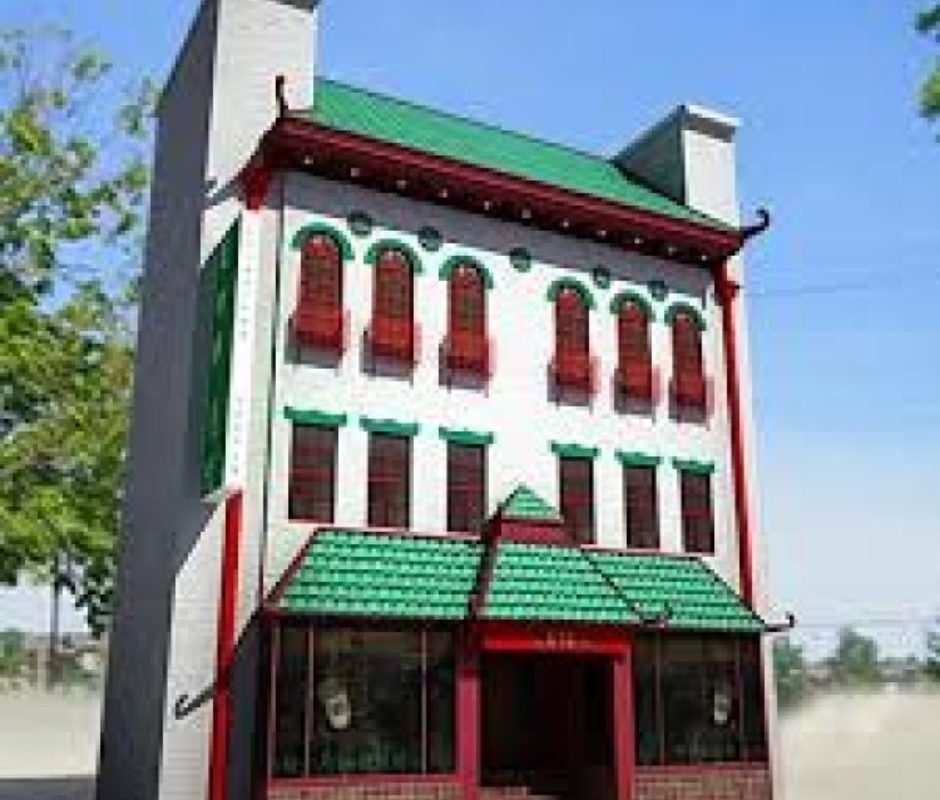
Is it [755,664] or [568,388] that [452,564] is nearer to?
[568,388]

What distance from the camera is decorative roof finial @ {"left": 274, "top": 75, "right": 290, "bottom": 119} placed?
18531mm

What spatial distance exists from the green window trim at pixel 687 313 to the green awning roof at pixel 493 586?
5607mm

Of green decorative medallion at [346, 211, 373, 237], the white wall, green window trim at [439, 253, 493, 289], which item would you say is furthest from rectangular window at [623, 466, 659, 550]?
green decorative medallion at [346, 211, 373, 237]

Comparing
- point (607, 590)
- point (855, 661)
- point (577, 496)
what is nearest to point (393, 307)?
point (577, 496)

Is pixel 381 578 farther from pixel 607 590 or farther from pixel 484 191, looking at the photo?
pixel 484 191

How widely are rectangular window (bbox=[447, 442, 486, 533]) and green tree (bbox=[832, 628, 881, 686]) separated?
480 ft

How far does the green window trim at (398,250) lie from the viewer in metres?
19.6

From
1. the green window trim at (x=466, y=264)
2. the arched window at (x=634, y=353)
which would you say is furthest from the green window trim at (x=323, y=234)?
the arched window at (x=634, y=353)

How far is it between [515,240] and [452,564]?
7.08m

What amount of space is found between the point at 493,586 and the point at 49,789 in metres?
13.6

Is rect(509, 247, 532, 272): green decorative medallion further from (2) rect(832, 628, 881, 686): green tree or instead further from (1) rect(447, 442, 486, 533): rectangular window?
(2) rect(832, 628, 881, 686): green tree

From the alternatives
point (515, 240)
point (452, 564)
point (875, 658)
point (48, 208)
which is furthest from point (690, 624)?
point (875, 658)

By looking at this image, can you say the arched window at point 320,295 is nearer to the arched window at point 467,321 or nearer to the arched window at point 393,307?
the arched window at point 393,307

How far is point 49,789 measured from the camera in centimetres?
2442
